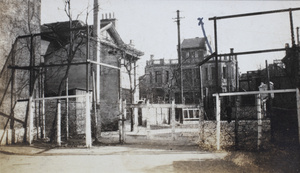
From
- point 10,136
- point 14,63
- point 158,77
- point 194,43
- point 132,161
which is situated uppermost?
point 194,43

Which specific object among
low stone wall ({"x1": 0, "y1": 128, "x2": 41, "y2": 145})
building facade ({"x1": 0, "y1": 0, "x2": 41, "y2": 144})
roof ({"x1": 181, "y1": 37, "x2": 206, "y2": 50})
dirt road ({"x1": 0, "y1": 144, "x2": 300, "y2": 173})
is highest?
roof ({"x1": 181, "y1": 37, "x2": 206, "y2": 50})

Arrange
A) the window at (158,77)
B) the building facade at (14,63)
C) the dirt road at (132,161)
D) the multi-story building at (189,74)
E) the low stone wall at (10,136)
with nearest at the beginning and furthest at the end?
the dirt road at (132,161)
the low stone wall at (10,136)
the building facade at (14,63)
the multi-story building at (189,74)
the window at (158,77)

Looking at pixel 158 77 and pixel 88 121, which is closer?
pixel 88 121

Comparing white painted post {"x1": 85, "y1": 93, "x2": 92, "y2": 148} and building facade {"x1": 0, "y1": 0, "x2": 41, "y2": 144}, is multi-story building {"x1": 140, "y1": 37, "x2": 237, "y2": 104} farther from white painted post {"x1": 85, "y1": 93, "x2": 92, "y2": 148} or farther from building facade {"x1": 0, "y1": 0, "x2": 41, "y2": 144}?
white painted post {"x1": 85, "y1": 93, "x2": 92, "y2": 148}

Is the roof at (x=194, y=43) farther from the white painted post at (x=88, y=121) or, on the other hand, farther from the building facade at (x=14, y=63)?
the white painted post at (x=88, y=121)

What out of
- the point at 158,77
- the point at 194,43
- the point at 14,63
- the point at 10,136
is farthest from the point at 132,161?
the point at 194,43

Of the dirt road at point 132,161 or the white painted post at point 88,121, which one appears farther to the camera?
the white painted post at point 88,121

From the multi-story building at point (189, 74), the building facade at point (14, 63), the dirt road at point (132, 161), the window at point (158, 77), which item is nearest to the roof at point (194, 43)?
the multi-story building at point (189, 74)

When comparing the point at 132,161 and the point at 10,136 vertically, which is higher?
the point at 10,136

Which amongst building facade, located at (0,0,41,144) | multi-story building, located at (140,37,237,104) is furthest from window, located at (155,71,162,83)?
building facade, located at (0,0,41,144)

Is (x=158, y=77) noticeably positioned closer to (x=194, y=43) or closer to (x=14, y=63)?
(x=194, y=43)

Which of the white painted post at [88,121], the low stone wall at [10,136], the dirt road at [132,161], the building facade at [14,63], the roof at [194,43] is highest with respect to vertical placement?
the roof at [194,43]

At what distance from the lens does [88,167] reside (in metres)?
6.21

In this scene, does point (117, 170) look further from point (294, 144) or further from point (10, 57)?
point (10, 57)
